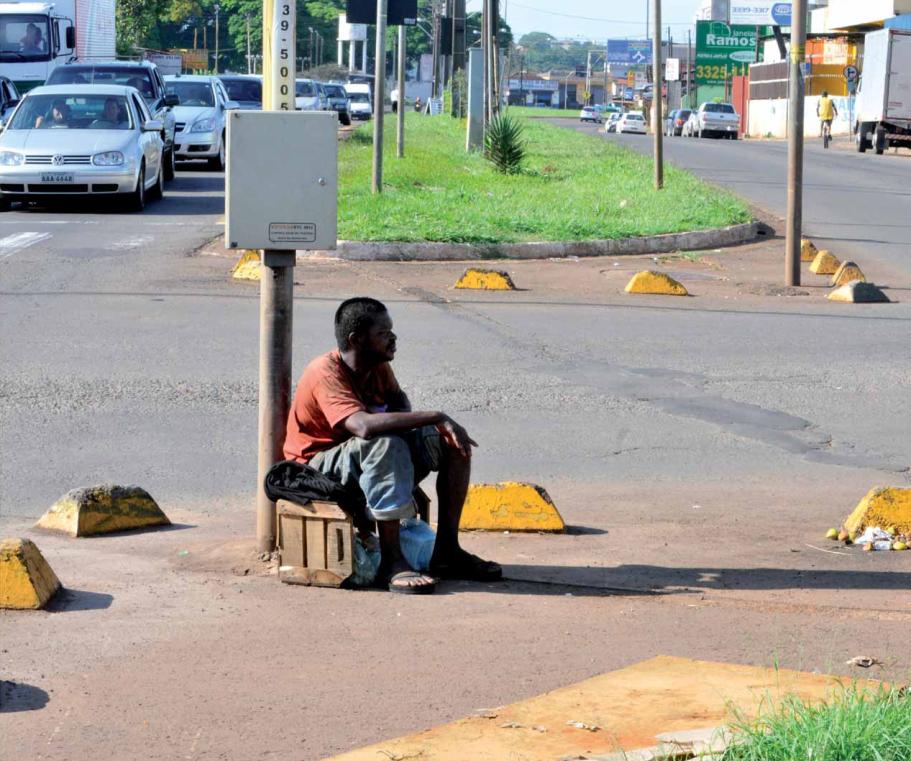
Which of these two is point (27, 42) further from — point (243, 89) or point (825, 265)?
point (825, 265)

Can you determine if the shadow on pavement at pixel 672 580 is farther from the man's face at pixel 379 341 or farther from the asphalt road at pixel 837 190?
the asphalt road at pixel 837 190

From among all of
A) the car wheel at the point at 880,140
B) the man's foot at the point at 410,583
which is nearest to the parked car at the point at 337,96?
the car wheel at the point at 880,140

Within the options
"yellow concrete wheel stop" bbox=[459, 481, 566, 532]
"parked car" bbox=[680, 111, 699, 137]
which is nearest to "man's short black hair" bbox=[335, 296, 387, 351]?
"yellow concrete wheel stop" bbox=[459, 481, 566, 532]

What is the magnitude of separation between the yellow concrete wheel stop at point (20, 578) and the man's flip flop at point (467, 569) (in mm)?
1421

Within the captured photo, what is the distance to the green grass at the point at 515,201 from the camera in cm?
1675

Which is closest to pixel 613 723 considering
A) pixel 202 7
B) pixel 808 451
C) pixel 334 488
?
pixel 334 488

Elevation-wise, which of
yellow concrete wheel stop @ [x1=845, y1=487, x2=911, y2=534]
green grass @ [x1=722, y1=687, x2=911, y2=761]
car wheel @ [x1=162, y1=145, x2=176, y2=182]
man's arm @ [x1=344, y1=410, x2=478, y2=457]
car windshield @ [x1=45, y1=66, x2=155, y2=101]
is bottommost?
yellow concrete wheel stop @ [x1=845, y1=487, x2=911, y2=534]

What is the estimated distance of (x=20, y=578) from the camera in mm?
4922

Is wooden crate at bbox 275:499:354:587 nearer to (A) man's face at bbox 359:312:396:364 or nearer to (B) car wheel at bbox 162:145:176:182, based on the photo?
(A) man's face at bbox 359:312:396:364

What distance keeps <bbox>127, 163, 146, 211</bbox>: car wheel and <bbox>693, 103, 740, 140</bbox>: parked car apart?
4853 centimetres

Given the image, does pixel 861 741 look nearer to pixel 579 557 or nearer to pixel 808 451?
pixel 579 557

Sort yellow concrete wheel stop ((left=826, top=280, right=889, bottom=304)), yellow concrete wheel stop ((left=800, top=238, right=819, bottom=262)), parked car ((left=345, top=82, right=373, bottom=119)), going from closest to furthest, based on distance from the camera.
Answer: yellow concrete wheel stop ((left=826, top=280, right=889, bottom=304)) → yellow concrete wheel stop ((left=800, top=238, right=819, bottom=262)) → parked car ((left=345, top=82, right=373, bottom=119))

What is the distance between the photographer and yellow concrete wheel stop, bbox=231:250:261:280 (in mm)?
13555

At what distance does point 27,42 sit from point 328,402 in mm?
28804
